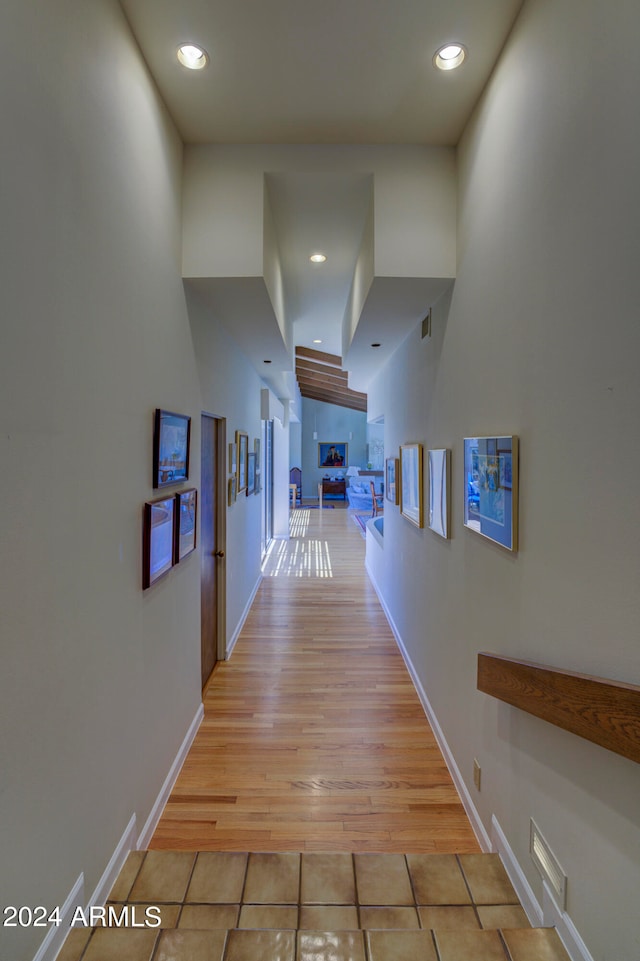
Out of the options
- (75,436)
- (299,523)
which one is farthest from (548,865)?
(299,523)

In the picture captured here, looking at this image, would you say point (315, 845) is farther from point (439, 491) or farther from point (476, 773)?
point (439, 491)

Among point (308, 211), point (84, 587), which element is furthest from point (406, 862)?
point (308, 211)

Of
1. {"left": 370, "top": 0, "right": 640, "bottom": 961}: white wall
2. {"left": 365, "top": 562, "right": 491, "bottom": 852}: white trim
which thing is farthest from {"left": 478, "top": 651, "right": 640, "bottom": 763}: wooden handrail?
{"left": 365, "top": 562, "right": 491, "bottom": 852}: white trim

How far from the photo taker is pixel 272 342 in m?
4.17

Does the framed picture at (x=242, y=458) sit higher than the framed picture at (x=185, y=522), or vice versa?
the framed picture at (x=242, y=458)

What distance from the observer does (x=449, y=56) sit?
1.96m

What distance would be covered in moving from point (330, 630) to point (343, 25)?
4632 mm

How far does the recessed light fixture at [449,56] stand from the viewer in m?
1.92

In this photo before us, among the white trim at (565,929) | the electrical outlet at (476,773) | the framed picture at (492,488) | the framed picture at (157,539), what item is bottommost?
the electrical outlet at (476,773)

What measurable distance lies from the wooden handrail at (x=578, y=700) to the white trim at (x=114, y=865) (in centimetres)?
164

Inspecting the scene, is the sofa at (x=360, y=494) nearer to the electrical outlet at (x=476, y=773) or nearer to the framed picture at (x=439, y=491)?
the framed picture at (x=439, y=491)

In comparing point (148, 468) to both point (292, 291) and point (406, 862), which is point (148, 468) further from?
point (292, 291)

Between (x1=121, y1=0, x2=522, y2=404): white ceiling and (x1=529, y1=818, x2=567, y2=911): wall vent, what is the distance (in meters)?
2.77

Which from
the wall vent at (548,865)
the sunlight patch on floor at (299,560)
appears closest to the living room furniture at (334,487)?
the sunlight patch on floor at (299,560)
